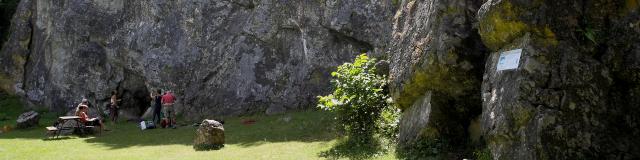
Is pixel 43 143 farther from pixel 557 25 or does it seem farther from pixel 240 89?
pixel 557 25

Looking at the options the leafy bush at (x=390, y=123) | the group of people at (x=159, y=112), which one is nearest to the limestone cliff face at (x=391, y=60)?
the leafy bush at (x=390, y=123)

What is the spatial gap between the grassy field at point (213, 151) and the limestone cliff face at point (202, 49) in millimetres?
2686

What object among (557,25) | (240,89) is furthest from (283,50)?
(557,25)

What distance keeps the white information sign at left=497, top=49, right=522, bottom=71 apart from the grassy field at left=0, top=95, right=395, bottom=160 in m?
3.42

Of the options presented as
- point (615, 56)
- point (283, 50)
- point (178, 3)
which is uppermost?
point (178, 3)

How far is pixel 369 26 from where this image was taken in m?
23.4

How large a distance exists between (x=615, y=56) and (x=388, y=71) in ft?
22.7

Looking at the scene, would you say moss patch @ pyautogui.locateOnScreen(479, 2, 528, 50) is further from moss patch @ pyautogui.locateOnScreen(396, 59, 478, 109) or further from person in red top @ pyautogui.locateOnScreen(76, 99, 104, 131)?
person in red top @ pyautogui.locateOnScreen(76, 99, 104, 131)

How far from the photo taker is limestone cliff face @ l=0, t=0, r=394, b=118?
24.2 meters

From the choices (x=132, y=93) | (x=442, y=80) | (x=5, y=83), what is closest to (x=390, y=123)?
(x=442, y=80)

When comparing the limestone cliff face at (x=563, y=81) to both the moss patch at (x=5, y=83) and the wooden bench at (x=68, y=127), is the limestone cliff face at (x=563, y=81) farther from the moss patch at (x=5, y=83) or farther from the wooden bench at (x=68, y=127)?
the moss patch at (x=5, y=83)

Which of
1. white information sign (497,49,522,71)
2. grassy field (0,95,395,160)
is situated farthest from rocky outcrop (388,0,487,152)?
white information sign (497,49,522,71)

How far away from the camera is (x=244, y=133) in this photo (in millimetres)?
18953

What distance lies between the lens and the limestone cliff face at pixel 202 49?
24.2m
